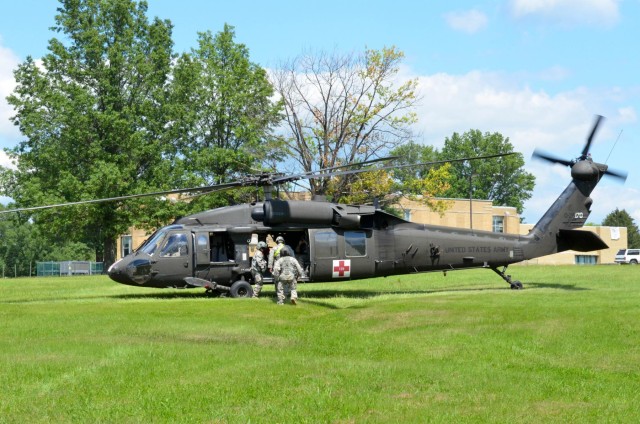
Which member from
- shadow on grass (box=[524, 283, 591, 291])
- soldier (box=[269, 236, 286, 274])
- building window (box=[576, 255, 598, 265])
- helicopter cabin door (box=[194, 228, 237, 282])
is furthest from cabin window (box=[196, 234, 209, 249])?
building window (box=[576, 255, 598, 265])

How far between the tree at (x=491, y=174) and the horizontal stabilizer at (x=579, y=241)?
91254 mm

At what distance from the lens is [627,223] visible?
129375mm

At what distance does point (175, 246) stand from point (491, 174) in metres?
104

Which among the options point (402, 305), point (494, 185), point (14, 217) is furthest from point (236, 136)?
point (494, 185)

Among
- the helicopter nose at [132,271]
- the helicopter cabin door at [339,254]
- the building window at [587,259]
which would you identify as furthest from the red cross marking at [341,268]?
the building window at [587,259]

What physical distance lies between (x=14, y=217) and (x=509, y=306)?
142 feet

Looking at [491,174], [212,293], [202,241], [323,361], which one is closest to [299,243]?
[202,241]

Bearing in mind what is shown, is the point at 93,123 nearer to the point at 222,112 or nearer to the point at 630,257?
the point at 222,112

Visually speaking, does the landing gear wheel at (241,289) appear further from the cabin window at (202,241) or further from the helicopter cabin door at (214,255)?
the cabin window at (202,241)

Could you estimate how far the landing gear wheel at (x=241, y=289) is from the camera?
24594 mm

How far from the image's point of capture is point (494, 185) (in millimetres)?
125500

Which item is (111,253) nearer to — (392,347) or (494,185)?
(392,347)

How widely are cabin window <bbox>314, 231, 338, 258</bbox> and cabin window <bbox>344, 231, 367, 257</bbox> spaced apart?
0.41m

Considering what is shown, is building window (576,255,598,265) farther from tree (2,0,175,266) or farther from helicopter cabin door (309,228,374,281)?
helicopter cabin door (309,228,374,281)
